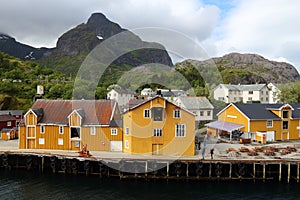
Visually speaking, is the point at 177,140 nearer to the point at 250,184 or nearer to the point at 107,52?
the point at 250,184

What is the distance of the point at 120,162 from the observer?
31719 mm

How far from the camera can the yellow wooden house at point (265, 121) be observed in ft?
142

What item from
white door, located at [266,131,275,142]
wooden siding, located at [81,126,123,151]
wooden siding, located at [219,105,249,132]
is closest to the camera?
wooden siding, located at [81,126,123,151]

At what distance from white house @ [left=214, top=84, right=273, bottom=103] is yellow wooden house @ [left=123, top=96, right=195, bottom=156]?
55.8 metres

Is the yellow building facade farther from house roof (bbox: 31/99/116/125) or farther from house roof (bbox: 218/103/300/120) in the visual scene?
house roof (bbox: 31/99/116/125)

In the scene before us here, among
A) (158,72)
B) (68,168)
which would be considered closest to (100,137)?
(68,168)

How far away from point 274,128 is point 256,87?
4873 centimetres

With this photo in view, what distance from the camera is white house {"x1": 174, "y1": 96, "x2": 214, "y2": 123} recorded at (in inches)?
2367

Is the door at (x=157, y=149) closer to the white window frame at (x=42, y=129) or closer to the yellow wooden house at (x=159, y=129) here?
the yellow wooden house at (x=159, y=129)

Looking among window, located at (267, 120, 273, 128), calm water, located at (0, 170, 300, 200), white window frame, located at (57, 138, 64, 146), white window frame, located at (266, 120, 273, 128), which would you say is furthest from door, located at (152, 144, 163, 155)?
window, located at (267, 120, 273, 128)

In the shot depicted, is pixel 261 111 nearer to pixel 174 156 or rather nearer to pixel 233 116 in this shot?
pixel 233 116

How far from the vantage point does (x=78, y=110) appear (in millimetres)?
37781

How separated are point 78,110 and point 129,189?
13231mm

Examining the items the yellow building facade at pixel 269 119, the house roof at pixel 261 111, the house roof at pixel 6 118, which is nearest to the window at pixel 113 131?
the yellow building facade at pixel 269 119
